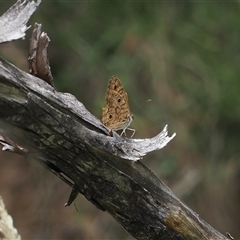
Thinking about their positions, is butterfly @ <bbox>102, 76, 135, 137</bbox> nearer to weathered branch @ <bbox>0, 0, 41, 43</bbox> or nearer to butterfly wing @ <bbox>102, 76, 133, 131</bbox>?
butterfly wing @ <bbox>102, 76, 133, 131</bbox>

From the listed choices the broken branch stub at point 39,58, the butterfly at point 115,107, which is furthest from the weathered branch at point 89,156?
the butterfly at point 115,107

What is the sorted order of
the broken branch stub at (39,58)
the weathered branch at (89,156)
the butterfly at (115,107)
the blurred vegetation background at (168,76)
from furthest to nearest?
1. the blurred vegetation background at (168,76)
2. the butterfly at (115,107)
3. the broken branch stub at (39,58)
4. the weathered branch at (89,156)

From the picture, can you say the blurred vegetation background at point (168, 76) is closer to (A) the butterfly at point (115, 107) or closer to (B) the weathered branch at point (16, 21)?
(A) the butterfly at point (115, 107)

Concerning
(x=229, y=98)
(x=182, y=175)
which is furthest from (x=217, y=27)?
(x=182, y=175)

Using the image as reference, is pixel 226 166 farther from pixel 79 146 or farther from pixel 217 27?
pixel 79 146

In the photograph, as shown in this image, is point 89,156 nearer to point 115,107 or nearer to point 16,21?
point 16,21
